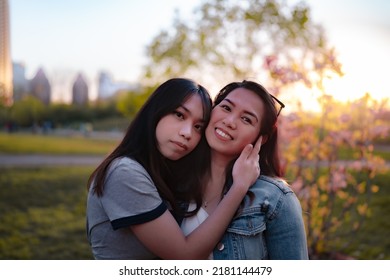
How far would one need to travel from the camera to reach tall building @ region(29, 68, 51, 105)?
7.39 m

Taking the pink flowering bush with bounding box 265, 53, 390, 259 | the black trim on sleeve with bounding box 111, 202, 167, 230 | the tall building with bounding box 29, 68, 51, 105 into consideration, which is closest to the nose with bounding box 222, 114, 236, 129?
the black trim on sleeve with bounding box 111, 202, 167, 230

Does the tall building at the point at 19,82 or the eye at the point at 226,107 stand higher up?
the eye at the point at 226,107

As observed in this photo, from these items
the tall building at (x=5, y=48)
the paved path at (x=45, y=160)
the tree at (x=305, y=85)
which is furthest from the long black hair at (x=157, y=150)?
the paved path at (x=45, y=160)

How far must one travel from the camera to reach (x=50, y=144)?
10.2 m

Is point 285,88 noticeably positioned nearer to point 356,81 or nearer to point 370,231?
point 356,81

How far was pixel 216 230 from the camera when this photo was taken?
5.43 feet

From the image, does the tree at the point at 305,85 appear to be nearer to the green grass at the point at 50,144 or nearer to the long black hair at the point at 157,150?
the long black hair at the point at 157,150

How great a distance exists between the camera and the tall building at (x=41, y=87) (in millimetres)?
7386

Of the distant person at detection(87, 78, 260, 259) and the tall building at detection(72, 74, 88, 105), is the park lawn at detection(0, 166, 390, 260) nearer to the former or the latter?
the tall building at detection(72, 74, 88, 105)

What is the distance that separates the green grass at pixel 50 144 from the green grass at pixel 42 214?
6.07 feet

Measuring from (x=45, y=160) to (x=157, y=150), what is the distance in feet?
24.6

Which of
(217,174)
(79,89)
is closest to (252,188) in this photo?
(217,174)
